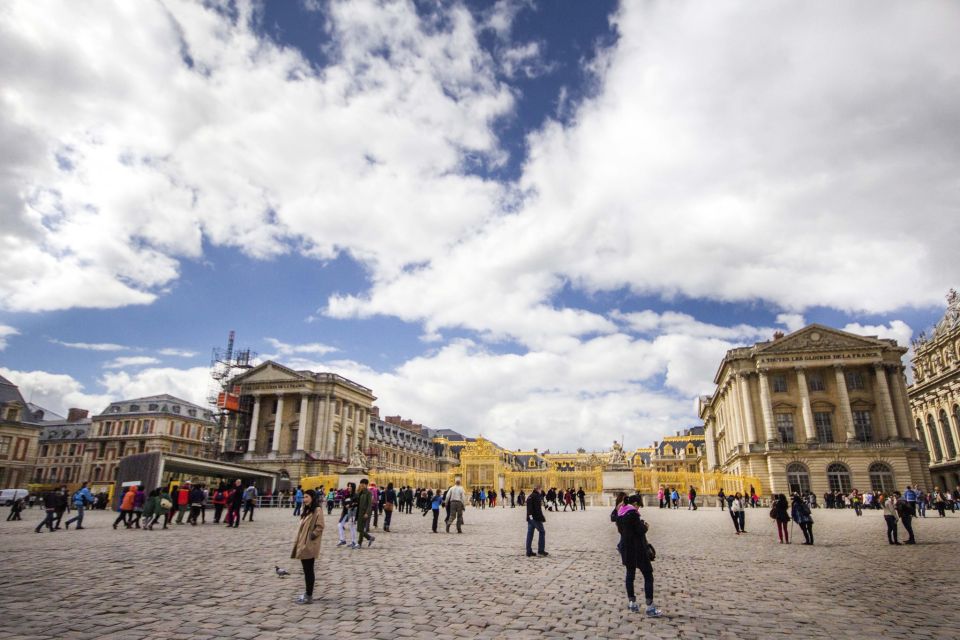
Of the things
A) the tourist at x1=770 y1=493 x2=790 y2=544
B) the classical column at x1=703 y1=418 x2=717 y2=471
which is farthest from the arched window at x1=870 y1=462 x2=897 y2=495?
the tourist at x1=770 y1=493 x2=790 y2=544

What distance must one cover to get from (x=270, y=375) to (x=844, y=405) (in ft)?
194

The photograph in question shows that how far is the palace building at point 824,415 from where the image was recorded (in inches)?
1948

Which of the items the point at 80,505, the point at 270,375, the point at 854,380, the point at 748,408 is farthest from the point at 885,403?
the point at 270,375

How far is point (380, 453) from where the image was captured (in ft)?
271

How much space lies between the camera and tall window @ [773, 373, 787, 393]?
5431 centimetres

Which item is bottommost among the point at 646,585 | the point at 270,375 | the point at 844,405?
the point at 646,585

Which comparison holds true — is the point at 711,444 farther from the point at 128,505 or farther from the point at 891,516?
the point at 128,505

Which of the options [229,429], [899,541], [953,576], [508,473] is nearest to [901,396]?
[508,473]

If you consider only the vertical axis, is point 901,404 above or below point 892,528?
above

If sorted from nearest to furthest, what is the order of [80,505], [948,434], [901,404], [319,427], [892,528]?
[892,528] → [80,505] → [901,404] → [948,434] → [319,427]

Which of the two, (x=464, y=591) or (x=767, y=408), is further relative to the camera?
(x=767, y=408)

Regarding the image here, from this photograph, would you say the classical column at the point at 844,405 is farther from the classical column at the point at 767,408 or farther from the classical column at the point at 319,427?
the classical column at the point at 319,427

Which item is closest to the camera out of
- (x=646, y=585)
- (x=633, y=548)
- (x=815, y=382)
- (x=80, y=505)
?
(x=646, y=585)

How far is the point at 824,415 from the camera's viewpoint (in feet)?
174
